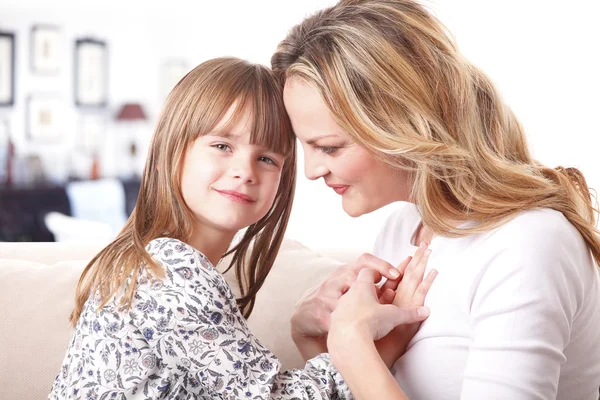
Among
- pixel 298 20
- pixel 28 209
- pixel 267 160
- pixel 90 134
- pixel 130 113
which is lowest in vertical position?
pixel 28 209

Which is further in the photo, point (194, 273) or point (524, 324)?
point (194, 273)

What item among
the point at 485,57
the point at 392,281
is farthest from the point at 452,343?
the point at 485,57

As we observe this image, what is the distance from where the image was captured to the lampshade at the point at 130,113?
24.7 feet

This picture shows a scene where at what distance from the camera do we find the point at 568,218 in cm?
141

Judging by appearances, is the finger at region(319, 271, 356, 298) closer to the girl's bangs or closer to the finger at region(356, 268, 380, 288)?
the finger at region(356, 268, 380, 288)

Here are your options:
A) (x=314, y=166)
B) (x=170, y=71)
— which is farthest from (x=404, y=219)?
(x=170, y=71)

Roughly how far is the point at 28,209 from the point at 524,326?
6.34 metres

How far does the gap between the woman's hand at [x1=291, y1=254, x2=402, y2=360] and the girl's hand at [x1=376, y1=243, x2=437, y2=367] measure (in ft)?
0.11

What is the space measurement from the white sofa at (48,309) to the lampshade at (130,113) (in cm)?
550

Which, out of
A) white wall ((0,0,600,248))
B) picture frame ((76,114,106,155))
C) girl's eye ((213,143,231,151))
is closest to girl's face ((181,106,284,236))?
girl's eye ((213,143,231,151))

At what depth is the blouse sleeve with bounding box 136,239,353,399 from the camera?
1425 mm

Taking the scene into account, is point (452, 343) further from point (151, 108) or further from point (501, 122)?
point (151, 108)

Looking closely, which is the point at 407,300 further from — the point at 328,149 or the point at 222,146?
the point at 222,146

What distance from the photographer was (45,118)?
24.7 feet
